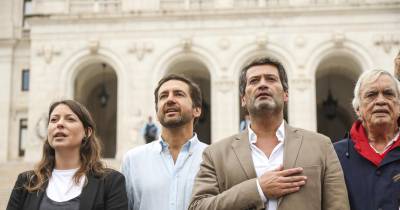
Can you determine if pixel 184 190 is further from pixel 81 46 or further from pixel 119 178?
pixel 81 46

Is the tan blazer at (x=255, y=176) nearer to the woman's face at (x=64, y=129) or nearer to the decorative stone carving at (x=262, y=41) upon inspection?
the woman's face at (x=64, y=129)

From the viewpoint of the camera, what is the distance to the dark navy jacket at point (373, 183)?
14.6 feet

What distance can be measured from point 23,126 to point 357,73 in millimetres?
17932

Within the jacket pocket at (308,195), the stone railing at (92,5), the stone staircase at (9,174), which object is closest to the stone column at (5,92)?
the stone railing at (92,5)

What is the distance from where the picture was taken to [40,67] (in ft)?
78.8

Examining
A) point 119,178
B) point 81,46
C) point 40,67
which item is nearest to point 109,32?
point 81,46

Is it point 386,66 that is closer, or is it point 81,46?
point 386,66

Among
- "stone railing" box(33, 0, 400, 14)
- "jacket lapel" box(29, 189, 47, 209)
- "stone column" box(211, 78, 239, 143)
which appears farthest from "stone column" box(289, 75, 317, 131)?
"jacket lapel" box(29, 189, 47, 209)

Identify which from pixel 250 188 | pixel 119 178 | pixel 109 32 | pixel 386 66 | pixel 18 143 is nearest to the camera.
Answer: pixel 250 188

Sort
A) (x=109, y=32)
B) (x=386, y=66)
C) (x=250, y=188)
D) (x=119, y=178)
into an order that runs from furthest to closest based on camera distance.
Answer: (x=109, y=32), (x=386, y=66), (x=119, y=178), (x=250, y=188)

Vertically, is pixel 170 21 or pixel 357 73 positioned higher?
pixel 170 21

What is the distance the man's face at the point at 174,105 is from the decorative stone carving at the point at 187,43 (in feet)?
59.5

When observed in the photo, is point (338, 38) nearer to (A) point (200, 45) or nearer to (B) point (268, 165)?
(A) point (200, 45)

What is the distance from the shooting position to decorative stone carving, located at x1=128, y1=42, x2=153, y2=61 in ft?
77.2
